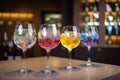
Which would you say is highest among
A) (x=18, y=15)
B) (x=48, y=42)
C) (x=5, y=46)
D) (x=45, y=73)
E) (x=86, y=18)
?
(x=18, y=15)

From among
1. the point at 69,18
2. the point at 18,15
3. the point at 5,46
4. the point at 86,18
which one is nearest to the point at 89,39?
the point at 86,18

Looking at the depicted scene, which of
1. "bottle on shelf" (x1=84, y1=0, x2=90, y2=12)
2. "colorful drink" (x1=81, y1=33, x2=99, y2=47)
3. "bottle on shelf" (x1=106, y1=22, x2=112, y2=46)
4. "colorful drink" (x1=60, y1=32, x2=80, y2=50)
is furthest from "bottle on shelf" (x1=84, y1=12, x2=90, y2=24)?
"colorful drink" (x1=60, y1=32, x2=80, y2=50)

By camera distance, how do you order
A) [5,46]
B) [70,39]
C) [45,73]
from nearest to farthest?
[45,73], [70,39], [5,46]

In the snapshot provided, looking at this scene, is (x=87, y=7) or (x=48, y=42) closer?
(x=48, y=42)

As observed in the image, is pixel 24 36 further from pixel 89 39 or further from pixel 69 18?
pixel 69 18

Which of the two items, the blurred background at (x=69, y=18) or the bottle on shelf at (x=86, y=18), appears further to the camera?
the bottle on shelf at (x=86, y=18)

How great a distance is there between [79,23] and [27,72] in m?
5.17

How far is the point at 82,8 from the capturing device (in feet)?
20.3

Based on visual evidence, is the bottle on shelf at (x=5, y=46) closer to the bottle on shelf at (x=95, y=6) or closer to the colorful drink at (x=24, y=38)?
the bottle on shelf at (x=95, y=6)

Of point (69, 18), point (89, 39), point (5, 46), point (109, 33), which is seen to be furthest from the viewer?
point (5, 46)

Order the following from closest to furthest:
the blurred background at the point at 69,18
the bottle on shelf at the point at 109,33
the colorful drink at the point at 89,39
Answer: the colorful drink at the point at 89,39, the blurred background at the point at 69,18, the bottle on shelf at the point at 109,33

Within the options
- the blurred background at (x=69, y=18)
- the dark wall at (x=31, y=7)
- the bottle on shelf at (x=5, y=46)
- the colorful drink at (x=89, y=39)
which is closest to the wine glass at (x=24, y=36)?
the colorful drink at (x=89, y=39)

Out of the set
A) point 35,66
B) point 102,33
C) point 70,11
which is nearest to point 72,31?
point 35,66

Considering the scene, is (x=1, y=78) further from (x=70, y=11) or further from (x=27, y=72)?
(x=70, y=11)
